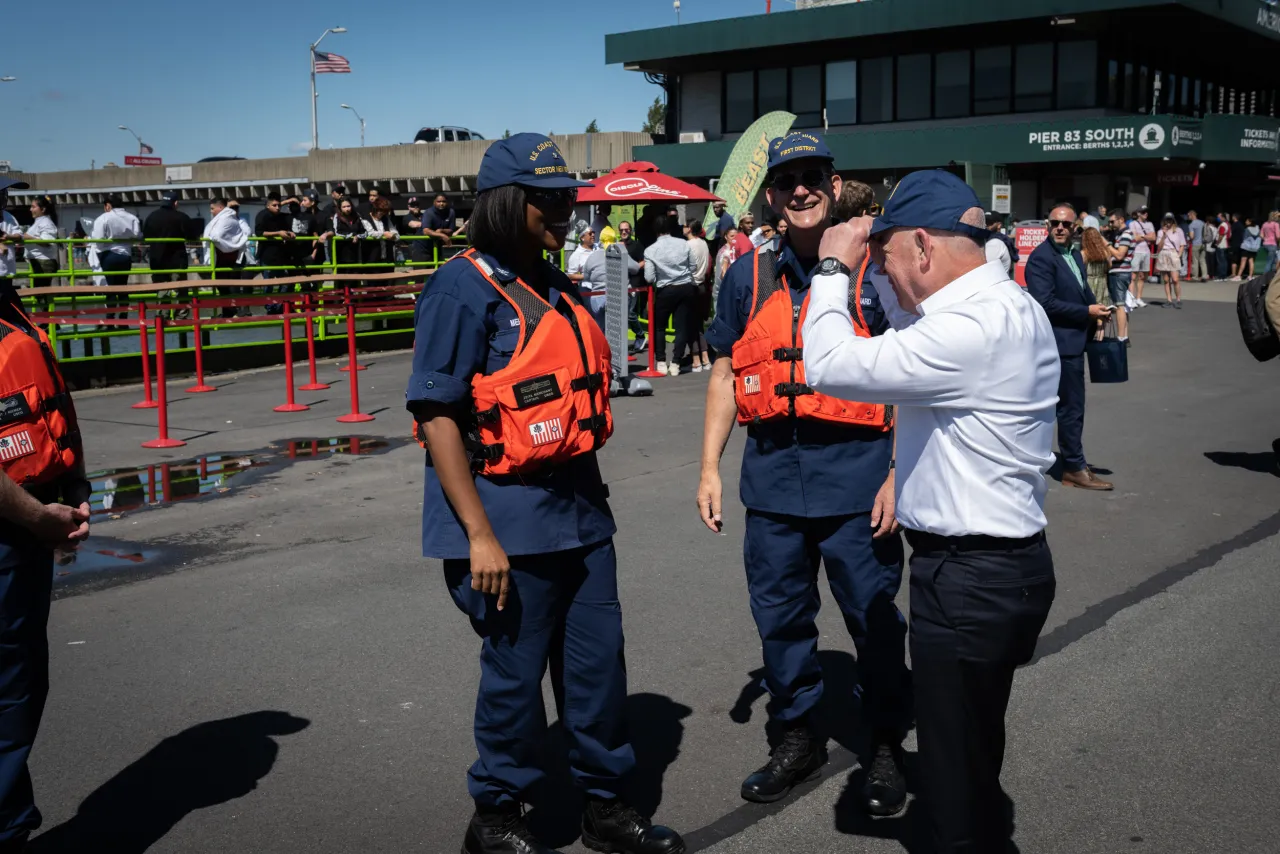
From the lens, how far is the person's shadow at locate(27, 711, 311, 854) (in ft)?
12.4

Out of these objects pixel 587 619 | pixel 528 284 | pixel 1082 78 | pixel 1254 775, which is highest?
pixel 1082 78

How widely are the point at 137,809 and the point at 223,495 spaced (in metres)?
5.18

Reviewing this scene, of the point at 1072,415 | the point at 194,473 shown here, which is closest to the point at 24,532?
the point at 194,473

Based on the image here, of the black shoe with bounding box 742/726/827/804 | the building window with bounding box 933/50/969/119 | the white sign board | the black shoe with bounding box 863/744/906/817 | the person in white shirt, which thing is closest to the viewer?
the black shoe with bounding box 863/744/906/817

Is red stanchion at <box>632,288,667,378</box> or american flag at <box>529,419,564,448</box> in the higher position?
american flag at <box>529,419,564,448</box>

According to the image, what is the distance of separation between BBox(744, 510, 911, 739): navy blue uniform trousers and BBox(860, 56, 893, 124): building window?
39607mm

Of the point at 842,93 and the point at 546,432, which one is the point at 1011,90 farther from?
the point at 546,432

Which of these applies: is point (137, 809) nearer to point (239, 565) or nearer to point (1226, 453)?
point (239, 565)

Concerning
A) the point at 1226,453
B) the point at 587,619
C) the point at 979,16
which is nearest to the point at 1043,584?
the point at 587,619

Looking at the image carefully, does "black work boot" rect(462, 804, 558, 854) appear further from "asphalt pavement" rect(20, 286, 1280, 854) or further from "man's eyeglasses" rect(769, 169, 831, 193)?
"man's eyeglasses" rect(769, 169, 831, 193)

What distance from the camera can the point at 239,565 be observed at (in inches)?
277

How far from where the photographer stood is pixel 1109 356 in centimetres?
904

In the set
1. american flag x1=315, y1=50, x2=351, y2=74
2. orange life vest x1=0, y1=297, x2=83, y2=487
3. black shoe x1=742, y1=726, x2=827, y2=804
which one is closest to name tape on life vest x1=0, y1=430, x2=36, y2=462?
orange life vest x1=0, y1=297, x2=83, y2=487

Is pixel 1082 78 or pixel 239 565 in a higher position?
pixel 1082 78
